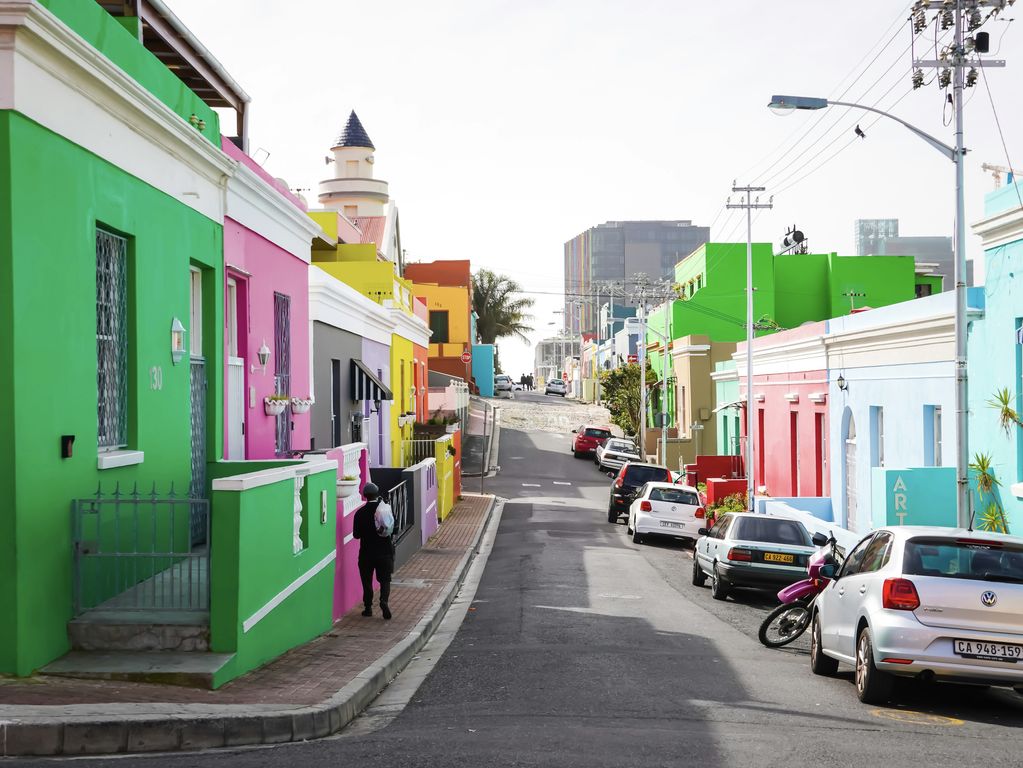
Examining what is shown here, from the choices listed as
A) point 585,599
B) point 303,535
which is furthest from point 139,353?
point 585,599

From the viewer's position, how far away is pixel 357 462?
16406mm

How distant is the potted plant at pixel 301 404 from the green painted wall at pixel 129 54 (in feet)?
16.2

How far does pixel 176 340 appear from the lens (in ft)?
38.5

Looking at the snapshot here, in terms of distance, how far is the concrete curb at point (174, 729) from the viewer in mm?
6891

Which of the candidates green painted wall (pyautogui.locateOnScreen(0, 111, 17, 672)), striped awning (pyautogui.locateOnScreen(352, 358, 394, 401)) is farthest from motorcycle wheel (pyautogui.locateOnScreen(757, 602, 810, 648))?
striped awning (pyautogui.locateOnScreen(352, 358, 394, 401))

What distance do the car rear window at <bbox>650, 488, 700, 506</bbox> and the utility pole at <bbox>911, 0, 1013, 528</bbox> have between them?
11093mm

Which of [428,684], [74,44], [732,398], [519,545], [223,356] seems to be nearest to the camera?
[74,44]

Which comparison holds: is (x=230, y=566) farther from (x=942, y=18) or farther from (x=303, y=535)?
(x=942, y=18)

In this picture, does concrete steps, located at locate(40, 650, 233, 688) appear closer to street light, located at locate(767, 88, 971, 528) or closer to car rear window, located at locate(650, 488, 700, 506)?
street light, located at locate(767, 88, 971, 528)

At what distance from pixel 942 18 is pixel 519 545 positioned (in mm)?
14207

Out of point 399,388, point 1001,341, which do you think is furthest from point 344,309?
point 1001,341

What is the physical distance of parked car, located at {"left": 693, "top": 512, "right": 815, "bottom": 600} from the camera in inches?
704

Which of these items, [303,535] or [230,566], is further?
[303,535]

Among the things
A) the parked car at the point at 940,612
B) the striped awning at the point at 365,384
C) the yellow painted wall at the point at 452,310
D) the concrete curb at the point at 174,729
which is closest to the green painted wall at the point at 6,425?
the concrete curb at the point at 174,729
